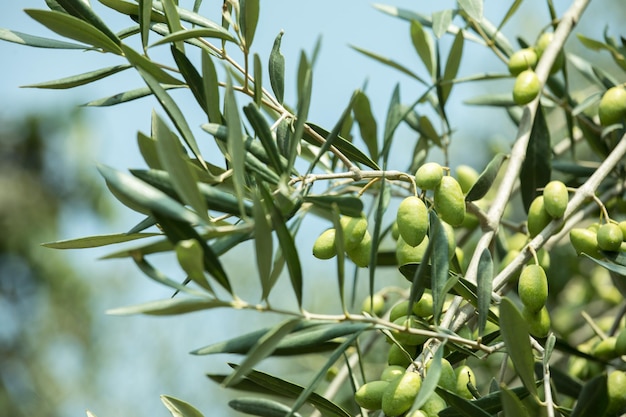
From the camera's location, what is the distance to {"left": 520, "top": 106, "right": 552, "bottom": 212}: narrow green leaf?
0.93m

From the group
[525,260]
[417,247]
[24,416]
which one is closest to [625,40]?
[525,260]

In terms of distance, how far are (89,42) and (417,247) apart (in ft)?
1.15


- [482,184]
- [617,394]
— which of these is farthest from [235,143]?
[617,394]

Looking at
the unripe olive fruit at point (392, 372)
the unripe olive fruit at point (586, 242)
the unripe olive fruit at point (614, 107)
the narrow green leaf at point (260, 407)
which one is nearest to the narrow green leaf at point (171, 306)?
the narrow green leaf at point (260, 407)

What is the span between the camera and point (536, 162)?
94 cm

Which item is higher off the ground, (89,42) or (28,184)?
(89,42)

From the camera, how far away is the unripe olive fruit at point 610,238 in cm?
75

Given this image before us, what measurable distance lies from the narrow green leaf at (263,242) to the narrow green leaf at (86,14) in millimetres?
265

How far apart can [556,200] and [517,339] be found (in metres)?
0.24

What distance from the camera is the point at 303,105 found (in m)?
0.55

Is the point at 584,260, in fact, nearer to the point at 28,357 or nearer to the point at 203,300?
the point at 203,300

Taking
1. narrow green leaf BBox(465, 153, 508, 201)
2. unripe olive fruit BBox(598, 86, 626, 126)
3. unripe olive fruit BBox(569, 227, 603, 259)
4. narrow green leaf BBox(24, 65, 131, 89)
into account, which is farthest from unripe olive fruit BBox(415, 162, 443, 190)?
unripe olive fruit BBox(598, 86, 626, 126)

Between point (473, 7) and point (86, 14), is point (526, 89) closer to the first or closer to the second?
point (473, 7)

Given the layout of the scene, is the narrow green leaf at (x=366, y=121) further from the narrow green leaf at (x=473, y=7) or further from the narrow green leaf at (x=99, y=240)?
the narrow green leaf at (x=99, y=240)
